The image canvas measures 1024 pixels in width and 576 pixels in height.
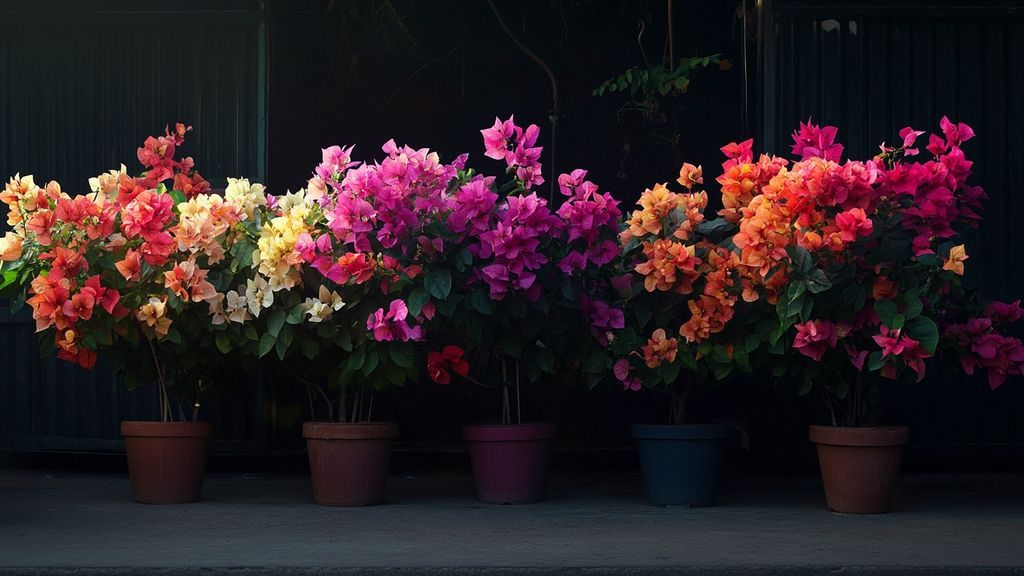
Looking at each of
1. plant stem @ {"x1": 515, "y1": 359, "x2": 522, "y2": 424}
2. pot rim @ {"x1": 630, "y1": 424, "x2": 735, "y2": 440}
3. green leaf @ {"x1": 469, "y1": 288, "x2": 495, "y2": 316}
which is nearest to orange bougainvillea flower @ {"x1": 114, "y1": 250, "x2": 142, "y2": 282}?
green leaf @ {"x1": 469, "y1": 288, "x2": 495, "y2": 316}

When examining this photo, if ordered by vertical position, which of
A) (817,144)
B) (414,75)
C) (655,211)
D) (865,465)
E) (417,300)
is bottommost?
(865,465)

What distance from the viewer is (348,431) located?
6.38m

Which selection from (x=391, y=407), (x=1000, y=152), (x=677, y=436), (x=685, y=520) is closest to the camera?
(x=685, y=520)

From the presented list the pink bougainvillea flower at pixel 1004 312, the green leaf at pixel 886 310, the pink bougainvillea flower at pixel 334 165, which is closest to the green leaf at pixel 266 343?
the pink bougainvillea flower at pixel 334 165

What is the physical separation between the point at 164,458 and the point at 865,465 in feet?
10.6

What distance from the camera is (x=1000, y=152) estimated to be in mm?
7598

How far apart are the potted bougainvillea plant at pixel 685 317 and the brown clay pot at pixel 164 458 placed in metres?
2.04

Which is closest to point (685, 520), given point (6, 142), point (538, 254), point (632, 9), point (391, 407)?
point (538, 254)

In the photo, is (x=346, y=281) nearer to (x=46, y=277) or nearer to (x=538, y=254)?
(x=538, y=254)

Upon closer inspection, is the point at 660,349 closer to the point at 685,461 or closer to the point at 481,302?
the point at 685,461

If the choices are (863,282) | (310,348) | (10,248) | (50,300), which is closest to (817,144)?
(863,282)

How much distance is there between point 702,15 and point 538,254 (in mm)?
3176

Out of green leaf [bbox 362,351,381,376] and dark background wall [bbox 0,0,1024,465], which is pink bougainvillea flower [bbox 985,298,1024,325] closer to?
dark background wall [bbox 0,0,1024,465]

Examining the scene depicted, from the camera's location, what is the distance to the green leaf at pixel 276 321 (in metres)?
6.16
